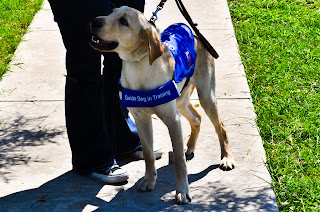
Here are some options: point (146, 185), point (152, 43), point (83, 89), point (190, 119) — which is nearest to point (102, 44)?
point (152, 43)

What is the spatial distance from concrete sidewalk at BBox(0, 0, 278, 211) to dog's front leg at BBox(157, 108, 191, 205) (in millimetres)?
85

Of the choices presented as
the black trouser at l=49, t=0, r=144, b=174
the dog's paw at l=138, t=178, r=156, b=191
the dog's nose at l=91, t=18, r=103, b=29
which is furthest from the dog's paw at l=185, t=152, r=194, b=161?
the dog's nose at l=91, t=18, r=103, b=29

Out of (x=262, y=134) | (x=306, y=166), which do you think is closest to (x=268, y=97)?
(x=262, y=134)

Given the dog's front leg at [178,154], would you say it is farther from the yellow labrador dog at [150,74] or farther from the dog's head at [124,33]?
the dog's head at [124,33]

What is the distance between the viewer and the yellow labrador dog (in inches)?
162

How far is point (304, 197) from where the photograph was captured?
452 centimetres

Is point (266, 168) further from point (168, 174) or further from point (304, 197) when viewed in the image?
point (168, 174)

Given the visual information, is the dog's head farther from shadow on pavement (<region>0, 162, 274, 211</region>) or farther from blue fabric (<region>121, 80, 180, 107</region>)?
shadow on pavement (<region>0, 162, 274, 211</region>)

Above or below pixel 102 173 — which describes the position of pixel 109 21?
above

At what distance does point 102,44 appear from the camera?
4113 millimetres

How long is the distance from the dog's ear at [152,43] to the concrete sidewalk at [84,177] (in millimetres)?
1114

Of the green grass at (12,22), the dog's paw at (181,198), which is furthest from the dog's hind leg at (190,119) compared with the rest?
the green grass at (12,22)

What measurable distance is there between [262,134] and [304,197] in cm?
101

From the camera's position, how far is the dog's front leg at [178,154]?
4422 millimetres
